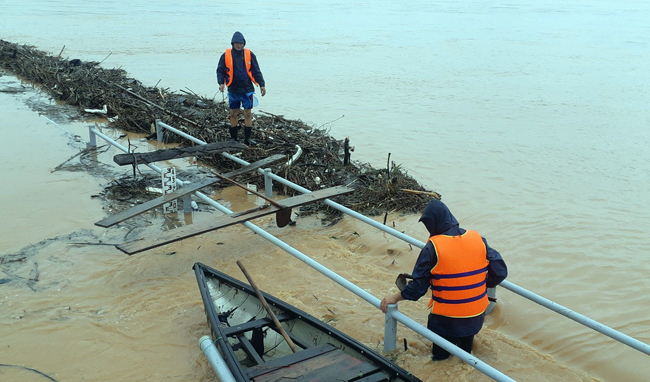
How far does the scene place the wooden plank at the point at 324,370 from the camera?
3.57 m

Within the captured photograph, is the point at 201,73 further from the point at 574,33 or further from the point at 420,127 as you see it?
the point at 574,33

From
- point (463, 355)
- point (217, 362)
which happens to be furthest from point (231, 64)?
point (463, 355)

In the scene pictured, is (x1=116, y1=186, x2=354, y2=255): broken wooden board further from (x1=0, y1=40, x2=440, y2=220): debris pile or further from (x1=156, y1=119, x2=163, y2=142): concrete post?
(x1=156, y1=119, x2=163, y2=142): concrete post

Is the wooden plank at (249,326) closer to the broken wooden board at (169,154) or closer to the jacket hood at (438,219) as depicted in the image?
the jacket hood at (438,219)

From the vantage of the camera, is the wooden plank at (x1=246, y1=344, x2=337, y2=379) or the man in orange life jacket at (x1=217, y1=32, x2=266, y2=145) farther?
the man in orange life jacket at (x1=217, y1=32, x2=266, y2=145)

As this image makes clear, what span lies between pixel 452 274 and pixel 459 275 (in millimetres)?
50

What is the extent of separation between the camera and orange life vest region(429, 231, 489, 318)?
12.5ft

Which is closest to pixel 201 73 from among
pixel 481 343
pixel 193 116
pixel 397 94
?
pixel 397 94

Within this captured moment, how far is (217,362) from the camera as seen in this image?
3.59m

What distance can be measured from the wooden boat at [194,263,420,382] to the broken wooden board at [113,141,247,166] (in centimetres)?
311

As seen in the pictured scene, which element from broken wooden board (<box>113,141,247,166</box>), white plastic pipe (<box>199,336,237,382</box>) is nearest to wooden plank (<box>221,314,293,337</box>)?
white plastic pipe (<box>199,336,237,382</box>)

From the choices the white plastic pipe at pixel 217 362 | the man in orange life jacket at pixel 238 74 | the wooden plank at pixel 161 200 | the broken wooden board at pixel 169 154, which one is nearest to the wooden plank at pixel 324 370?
the white plastic pipe at pixel 217 362

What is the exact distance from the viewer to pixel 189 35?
1334 inches

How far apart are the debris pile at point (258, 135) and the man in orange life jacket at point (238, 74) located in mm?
807
